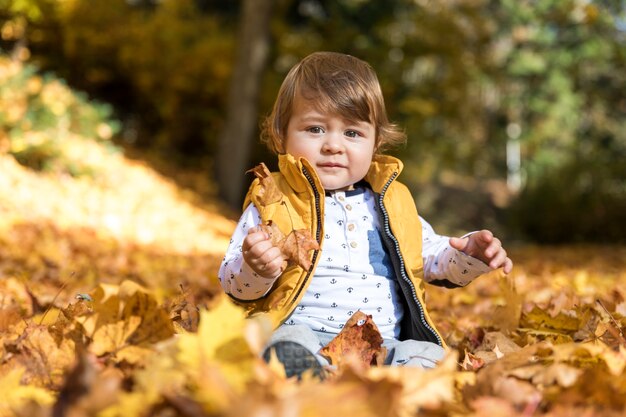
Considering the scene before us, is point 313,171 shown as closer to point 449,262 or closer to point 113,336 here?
point 449,262

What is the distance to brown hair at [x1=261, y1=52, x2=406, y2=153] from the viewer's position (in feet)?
7.01

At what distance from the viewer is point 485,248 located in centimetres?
209

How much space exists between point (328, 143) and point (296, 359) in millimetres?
762

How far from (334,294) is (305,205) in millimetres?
272

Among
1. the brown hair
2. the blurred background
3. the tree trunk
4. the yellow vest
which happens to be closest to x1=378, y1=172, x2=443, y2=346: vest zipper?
the yellow vest

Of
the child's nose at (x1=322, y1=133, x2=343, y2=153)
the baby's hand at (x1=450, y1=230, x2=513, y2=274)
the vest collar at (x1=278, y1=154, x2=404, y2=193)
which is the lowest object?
the baby's hand at (x1=450, y1=230, x2=513, y2=274)

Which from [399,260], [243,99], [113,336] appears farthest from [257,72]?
[113,336]

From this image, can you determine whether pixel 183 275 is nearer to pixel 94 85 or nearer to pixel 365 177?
pixel 365 177

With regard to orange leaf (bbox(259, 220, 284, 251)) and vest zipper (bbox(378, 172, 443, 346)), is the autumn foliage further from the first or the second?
orange leaf (bbox(259, 220, 284, 251))

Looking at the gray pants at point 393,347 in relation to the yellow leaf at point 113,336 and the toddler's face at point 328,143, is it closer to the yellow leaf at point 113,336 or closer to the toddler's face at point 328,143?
the yellow leaf at point 113,336

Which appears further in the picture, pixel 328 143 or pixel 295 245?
pixel 328 143

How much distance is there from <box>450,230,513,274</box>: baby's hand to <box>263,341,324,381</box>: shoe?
71 centimetres

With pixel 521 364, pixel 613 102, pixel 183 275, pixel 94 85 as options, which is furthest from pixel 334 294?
pixel 613 102

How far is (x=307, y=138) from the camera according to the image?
7.05 ft
